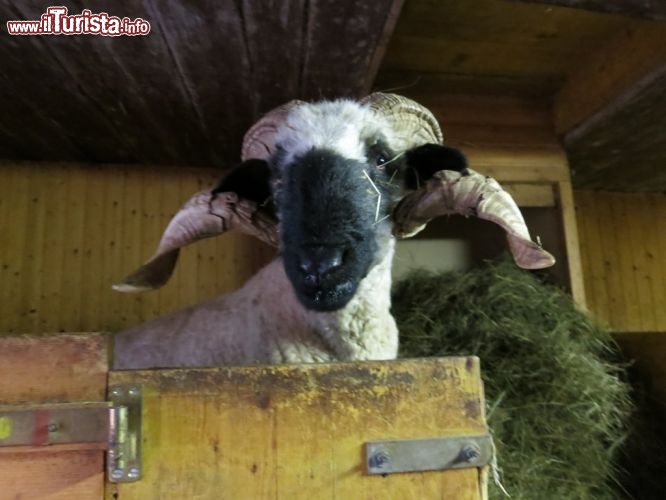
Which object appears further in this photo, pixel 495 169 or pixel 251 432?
pixel 495 169

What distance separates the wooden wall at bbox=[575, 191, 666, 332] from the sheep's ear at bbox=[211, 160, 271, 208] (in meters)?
3.22

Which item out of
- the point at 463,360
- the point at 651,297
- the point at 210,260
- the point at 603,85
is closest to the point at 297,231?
the point at 463,360

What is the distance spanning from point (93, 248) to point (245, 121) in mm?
1311

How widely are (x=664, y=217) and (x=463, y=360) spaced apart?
442 cm

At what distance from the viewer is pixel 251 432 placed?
55.1 inches

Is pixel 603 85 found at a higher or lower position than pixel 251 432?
higher

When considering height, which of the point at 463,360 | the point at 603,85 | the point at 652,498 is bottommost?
the point at 652,498

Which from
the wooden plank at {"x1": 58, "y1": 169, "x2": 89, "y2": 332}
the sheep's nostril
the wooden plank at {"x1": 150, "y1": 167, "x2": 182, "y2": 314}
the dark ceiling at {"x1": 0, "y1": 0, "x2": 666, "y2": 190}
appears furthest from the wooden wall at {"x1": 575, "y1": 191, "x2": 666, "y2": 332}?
the wooden plank at {"x1": 58, "y1": 169, "x2": 89, "y2": 332}

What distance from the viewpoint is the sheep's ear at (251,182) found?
2564 millimetres

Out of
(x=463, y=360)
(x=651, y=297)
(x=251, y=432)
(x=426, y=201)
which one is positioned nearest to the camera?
(x=251, y=432)

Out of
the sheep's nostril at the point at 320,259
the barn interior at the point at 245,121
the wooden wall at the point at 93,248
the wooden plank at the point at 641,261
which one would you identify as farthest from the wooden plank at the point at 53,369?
the wooden plank at the point at 641,261

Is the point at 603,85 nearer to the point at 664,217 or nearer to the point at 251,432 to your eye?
the point at 664,217

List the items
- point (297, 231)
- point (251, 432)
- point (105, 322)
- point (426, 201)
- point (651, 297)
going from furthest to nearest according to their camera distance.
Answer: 1. point (651, 297)
2. point (105, 322)
3. point (426, 201)
4. point (297, 231)
5. point (251, 432)

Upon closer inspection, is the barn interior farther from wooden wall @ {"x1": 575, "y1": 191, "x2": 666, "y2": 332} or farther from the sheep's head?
wooden wall @ {"x1": 575, "y1": 191, "x2": 666, "y2": 332}
